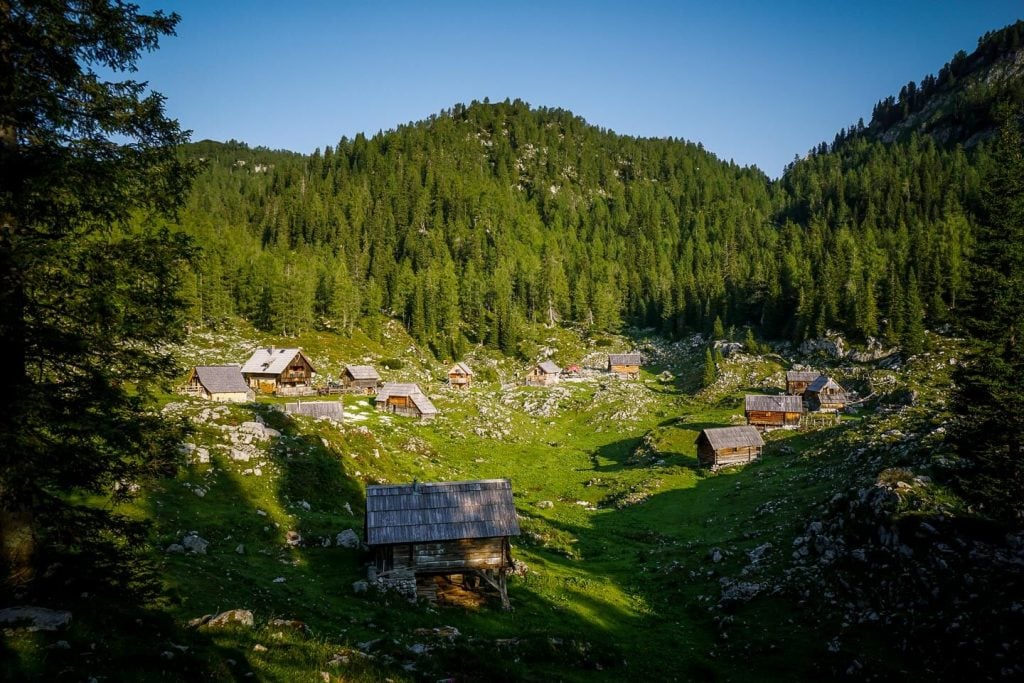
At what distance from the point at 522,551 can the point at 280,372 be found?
215ft

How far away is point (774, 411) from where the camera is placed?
71.0 m

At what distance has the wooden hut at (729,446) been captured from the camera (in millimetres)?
58156

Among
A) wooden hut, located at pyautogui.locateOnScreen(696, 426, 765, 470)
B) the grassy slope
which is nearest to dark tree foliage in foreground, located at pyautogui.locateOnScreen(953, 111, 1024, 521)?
the grassy slope

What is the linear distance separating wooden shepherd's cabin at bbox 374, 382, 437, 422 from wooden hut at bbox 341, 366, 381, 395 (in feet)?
43.6

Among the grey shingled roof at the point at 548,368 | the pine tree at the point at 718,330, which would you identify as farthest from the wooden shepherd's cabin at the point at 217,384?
the pine tree at the point at 718,330

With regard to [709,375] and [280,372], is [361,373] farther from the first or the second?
[709,375]

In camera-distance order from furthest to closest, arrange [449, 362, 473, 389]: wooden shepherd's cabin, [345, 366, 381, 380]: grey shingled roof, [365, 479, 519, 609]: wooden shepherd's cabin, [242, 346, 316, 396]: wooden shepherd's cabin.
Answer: [449, 362, 473, 389]: wooden shepherd's cabin
[345, 366, 381, 380]: grey shingled roof
[242, 346, 316, 396]: wooden shepherd's cabin
[365, 479, 519, 609]: wooden shepherd's cabin

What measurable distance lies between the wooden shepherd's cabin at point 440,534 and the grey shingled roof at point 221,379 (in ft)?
175

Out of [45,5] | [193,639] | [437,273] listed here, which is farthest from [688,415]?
[437,273]

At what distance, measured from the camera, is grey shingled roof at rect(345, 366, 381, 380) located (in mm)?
94000

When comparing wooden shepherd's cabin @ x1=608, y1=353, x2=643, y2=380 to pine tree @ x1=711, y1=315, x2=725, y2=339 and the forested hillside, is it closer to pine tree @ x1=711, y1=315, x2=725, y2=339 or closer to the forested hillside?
pine tree @ x1=711, y1=315, x2=725, y2=339

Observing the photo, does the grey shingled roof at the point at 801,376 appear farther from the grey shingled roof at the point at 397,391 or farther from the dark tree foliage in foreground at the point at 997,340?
the dark tree foliage in foreground at the point at 997,340

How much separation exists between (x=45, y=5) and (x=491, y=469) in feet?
172

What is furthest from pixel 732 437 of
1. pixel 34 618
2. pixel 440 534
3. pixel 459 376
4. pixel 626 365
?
pixel 459 376
